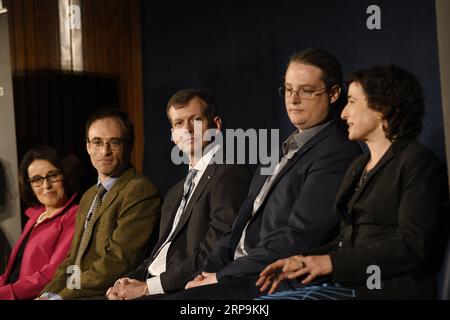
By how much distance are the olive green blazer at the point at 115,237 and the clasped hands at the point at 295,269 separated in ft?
3.52

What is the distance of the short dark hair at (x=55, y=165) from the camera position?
4.06 metres

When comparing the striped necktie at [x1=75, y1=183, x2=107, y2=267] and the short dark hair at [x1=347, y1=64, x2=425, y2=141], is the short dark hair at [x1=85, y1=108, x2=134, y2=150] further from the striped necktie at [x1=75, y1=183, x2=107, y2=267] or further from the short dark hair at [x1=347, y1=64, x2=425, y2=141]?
the short dark hair at [x1=347, y1=64, x2=425, y2=141]

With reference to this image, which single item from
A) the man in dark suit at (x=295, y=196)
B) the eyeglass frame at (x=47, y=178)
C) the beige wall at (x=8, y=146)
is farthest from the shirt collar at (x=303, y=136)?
the beige wall at (x=8, y=146)

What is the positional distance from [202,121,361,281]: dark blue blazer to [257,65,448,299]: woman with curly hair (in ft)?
0.27

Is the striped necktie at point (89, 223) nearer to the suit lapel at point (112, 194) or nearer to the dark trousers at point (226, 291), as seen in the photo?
the suit lapel at point (112, 194)

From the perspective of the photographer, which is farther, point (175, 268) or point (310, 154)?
point (175, 268)

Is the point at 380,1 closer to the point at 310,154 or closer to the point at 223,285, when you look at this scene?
the point at 310,154

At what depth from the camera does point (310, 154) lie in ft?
9.32

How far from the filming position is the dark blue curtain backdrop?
10.4ft

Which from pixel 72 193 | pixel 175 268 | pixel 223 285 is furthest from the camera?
pixel 72 193

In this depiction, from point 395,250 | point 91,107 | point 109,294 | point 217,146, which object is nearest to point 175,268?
point 109,294

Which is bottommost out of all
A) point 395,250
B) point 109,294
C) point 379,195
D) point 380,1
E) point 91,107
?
point 109,294

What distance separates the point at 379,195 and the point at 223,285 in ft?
2.18
